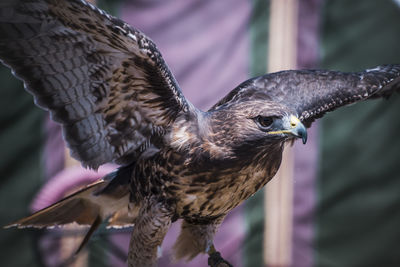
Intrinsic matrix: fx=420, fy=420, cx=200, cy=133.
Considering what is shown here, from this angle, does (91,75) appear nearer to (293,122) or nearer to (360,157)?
(293,122)

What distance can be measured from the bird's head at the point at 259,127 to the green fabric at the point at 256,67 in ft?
5.03

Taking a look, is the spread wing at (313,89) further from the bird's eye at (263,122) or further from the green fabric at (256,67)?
the green fabric at (256,67)

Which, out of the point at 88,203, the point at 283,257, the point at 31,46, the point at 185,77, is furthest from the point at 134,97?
the point at 283,257

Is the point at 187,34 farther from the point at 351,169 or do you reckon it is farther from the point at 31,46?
the point at 31,46

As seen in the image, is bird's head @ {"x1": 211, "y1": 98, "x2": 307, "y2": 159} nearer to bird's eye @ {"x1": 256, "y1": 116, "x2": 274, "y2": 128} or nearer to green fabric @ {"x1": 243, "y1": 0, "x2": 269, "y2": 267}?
bird's eye @ {"x1": 256, "y1": 116, "x2": 274, "y2": 128}

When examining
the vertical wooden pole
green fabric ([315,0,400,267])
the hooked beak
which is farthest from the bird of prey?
green fabric ([315,0,400,267])

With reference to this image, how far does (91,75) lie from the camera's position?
1.13 m

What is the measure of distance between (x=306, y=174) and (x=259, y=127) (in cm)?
170

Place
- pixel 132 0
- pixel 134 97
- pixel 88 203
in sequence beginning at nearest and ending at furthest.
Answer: pixel 134 97 → pixel 88 203 → pixel 132 0

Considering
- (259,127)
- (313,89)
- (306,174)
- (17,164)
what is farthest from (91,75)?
(306,174)

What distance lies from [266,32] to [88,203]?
1.67m

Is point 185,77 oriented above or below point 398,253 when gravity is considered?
above

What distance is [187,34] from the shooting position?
2592 millimetres

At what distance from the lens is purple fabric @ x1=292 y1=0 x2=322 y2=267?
2.60m
